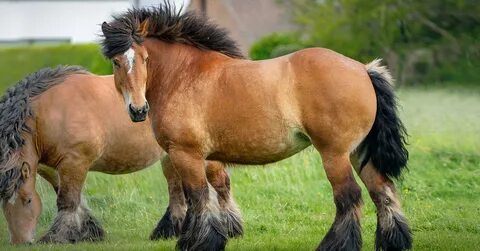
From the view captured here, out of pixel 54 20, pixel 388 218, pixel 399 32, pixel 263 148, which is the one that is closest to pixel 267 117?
pixel 263 148

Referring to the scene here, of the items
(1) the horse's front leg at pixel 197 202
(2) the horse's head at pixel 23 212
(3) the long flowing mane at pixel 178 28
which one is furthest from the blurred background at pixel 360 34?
(1) the horse's front leg at pixel 197 202

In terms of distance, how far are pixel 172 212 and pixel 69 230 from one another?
1149mm

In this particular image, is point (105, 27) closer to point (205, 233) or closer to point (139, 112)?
point (139, 112)

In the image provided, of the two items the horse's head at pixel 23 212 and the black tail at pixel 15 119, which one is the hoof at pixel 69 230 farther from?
the black tail at pixel 15 119

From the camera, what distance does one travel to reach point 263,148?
8.78m

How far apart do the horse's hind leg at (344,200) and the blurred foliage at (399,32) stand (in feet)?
70.7

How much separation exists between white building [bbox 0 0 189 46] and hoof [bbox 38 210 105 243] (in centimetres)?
3676

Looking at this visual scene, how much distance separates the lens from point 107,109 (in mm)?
11016

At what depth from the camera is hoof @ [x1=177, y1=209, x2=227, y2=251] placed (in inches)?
347

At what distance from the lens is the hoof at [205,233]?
8.81 meters

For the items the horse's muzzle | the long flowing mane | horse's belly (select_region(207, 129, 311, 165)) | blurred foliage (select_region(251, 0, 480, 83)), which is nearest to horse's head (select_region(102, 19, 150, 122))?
the horse's muzzle

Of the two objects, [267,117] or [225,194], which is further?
[225,194]

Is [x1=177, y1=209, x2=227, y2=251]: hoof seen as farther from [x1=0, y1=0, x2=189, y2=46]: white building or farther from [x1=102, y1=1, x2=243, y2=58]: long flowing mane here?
[x1=0, y1=0, x2=189, y2=46]: white building

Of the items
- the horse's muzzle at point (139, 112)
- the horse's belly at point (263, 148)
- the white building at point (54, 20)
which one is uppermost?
the horse's muzzle at point (139, 112)
